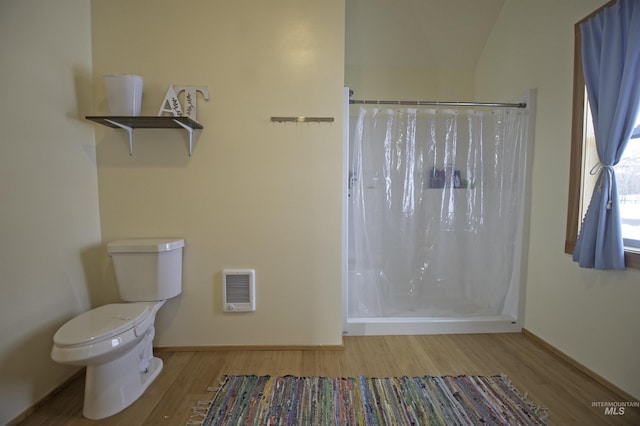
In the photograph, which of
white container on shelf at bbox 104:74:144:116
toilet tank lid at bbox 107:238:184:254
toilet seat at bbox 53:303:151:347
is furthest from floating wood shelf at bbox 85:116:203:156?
toilet seat at bbox 53:303:151:347

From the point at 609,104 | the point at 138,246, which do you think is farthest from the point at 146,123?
the point at 609,104

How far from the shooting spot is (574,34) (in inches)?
63.5

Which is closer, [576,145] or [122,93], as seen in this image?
[122,93]

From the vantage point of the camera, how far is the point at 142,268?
1541mm

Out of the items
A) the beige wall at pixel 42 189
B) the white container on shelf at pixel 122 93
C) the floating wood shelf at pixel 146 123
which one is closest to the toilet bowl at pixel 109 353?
the beige wall at pixel 42 189

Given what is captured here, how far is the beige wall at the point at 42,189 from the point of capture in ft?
3.93

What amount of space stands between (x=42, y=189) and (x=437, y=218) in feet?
8.13

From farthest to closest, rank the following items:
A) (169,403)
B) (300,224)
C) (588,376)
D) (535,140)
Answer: (535,140) < (300,224) < (588,376) < (169,403)

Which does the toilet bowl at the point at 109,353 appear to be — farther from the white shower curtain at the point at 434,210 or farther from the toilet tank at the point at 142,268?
the white shower curtain at the point at 434,210

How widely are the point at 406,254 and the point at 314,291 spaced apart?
0.81 meters

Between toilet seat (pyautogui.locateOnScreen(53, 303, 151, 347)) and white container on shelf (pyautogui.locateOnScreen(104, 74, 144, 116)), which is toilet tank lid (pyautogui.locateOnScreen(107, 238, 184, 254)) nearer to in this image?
toilet seat (pyautogui.locateOnScreen(53, 303, 151, 347))

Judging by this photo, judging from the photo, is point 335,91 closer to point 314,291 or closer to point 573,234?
point 314,291

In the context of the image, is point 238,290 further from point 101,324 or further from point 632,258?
point 632,258

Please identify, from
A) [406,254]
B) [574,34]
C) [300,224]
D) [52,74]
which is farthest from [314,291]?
[574,34]
